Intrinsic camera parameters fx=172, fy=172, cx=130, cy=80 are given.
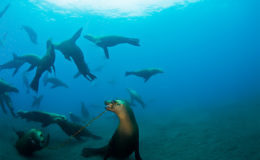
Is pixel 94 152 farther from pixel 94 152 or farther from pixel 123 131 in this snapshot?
pixel 123 131

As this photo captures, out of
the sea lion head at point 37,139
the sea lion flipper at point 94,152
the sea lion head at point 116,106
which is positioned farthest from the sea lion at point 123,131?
the sea lion head at point 37,139

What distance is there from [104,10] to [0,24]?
21980 mm

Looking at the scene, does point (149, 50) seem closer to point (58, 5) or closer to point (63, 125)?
point (58, 5)

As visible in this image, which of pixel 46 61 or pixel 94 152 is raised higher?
pixel 46 61

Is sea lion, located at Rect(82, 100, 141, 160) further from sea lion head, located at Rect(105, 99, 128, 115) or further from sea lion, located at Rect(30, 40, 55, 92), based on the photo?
sea lion, located at Rect(30, 40, 55, 92)

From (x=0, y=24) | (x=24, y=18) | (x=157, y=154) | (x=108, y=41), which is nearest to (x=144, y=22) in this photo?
(x=24, y=18)

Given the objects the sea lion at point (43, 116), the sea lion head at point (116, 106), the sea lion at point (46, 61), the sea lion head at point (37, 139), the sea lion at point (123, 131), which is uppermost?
the sea lion at point (46, 61)

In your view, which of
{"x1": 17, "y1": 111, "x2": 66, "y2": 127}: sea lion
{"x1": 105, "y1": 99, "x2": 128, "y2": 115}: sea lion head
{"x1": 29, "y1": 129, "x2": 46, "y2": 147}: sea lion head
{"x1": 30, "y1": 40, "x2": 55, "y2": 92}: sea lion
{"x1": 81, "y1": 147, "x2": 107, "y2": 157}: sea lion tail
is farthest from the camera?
{"x1": 17, "y1": 111, "x2": 66, "y2": 127}: sea lion

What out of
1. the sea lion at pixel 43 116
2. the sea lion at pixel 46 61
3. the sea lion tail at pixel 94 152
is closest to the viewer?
the sea lion tail at pixel 94 152

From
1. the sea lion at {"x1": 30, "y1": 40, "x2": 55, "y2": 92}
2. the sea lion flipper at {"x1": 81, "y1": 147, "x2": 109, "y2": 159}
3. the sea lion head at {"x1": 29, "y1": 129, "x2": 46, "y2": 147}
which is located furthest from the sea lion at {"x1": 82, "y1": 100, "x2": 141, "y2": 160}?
the sea lion at {"x1": 30, "y1": 40, "x2": 55, "y2": 92}

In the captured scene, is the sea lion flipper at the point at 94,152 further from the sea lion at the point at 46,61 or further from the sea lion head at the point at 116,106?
the sea lion at the point at 46,61

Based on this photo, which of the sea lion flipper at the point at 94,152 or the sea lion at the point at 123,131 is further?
the sea lion flipper at the point at 94,152

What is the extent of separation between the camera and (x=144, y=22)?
44.8 meters

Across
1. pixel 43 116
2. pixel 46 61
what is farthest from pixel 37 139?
pixel 43 116
